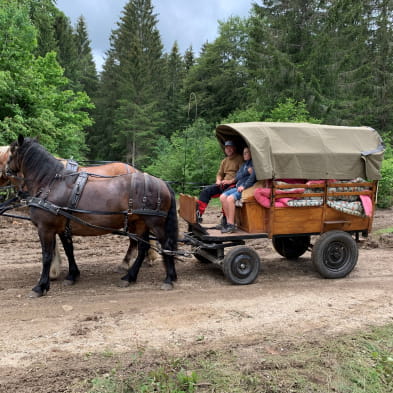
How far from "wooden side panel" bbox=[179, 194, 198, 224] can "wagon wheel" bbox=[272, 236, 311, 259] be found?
6.43ft

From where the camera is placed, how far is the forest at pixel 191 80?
10.3 meters

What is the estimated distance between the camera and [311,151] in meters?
5.50

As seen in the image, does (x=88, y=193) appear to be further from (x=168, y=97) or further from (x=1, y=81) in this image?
(x=168, y=97)

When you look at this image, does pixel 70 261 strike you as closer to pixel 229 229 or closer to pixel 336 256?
pixel 229 229

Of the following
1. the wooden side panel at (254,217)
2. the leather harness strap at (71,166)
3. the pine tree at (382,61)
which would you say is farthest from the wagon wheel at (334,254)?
the pine tree at (382,61)

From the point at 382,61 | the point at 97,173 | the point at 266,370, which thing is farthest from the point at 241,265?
the point at 382,61

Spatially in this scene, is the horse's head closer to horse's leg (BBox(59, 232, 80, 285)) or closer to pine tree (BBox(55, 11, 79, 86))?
horse's leg (BBox(59, 232, 80, 285))

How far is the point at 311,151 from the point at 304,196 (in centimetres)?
71

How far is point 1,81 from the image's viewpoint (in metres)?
8.86

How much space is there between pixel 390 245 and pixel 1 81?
10.0 metres

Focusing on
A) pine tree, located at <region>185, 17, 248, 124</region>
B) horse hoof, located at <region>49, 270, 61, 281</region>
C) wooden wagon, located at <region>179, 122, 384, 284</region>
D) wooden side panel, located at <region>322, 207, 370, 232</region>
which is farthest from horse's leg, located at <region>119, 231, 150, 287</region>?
pine tree, located at <region>185, 17, 248, 124</region>

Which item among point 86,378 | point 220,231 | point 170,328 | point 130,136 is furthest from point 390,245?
point 130,136

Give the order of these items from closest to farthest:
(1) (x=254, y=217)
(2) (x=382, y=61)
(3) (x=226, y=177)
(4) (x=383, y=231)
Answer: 1. (1) (x=254, y=217)
2. (3) (x=226, y=177)
3. (4) (x=383, y=231)
4. (2) (x=382, y=61)

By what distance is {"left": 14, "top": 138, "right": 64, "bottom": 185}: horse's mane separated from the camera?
5.02m
